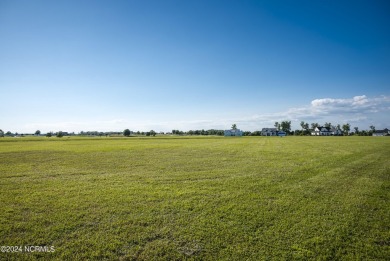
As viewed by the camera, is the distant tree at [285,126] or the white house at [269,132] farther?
the distant tree at [285,126]

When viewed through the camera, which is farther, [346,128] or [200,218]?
[346,128]

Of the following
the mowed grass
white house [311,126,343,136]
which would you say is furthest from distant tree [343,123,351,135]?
the mowed grass

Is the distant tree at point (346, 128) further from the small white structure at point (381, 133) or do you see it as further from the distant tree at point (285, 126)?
the distant tree at point (285, 126)

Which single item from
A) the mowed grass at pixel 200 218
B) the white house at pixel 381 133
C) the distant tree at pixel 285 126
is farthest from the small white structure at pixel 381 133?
the mowed grass at pixel 200 218

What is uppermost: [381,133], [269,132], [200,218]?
[269,132]

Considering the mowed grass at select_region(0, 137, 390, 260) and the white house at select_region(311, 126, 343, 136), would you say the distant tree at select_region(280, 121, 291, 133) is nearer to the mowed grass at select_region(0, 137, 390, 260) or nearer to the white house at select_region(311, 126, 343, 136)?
the white house at select_region(311, 126, 343, 136)

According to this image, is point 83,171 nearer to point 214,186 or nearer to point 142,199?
point 142,199

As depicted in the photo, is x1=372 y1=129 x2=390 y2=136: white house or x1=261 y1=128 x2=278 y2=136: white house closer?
x1=372 y1=129 x2=390 y2=136: white house

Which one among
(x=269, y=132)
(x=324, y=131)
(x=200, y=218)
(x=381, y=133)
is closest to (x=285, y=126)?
(x=269, y=132)

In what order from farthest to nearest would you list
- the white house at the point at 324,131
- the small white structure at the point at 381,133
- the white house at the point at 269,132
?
1. the white house at the point at 324,131
2. the white house at the point at 269,132
3. the small white structure at the point at 381,133

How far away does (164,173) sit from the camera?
1305cm

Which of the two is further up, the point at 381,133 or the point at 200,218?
the point at 381,133

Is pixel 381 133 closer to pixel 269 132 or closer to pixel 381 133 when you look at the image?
pixel 381 133

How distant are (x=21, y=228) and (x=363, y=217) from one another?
33.0 feet
